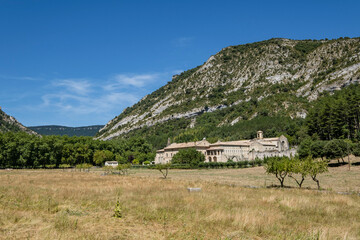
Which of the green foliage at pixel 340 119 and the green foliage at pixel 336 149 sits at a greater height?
the green foliage at pixel 340 119

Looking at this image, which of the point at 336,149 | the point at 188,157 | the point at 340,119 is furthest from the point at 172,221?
the point at 340,119

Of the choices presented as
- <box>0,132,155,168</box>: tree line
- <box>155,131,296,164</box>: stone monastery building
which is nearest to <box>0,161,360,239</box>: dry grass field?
<box>0,132,155,168</box>: tree line

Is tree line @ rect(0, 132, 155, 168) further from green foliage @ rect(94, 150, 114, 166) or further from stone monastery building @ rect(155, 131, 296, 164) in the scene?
stone monastery building @ rect(155, 131, 296, 164)

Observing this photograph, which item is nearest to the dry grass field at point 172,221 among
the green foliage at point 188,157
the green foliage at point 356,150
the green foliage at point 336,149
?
the green foliage at point 336,149

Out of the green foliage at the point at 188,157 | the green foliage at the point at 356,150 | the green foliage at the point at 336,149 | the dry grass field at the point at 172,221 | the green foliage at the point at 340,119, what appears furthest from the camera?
the green foliage at the point at 188,157

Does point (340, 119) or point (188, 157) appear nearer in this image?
point (340, 119)

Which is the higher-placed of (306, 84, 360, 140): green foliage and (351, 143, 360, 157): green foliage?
(306, 84, 360, 140): green foliage

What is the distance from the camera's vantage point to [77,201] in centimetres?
1930

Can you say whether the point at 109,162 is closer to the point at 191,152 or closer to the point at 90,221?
the point at 191,152

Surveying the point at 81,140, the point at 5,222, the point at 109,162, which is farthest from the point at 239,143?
the point at 5,222

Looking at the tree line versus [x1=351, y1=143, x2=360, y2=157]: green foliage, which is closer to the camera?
[x1=351, y1=143, x2=360, y2=157]: green foliage

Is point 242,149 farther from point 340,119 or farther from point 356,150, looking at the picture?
point 356,150

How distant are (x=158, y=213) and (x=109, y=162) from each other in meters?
102

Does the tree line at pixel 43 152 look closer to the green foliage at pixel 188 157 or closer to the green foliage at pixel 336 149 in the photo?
the green foliage at pixel 188 157
